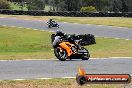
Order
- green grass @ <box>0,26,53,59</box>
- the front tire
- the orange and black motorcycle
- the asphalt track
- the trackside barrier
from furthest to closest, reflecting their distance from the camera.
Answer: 1. the trackside barrier
2. green grass @ <box>0,26,53,59</box>
3. the orange and black motorcycle
4. the front tire
5. the asphalt track

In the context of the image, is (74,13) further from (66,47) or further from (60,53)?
(60,53)

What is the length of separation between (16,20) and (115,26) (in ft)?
46.2

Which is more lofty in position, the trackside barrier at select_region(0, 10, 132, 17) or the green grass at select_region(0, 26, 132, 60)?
the green grass at select_region(0, 26, 132, 60)

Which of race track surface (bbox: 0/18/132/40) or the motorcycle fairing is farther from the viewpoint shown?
race track surface (bbox: 0/18/132/40)

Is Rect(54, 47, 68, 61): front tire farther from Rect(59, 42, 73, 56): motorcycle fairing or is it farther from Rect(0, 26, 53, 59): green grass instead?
Rect(0, 26, 53, 59): green grass

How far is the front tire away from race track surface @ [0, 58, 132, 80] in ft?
1.35

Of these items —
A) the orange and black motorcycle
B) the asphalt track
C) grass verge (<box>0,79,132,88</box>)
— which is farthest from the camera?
the orange and black motorcycle

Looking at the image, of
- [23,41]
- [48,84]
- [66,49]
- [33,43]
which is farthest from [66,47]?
[23,41]

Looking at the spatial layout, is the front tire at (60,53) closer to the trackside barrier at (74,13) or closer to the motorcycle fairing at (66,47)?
the motorcycle fairing at (66,47)

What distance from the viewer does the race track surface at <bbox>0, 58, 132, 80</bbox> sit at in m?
12.4

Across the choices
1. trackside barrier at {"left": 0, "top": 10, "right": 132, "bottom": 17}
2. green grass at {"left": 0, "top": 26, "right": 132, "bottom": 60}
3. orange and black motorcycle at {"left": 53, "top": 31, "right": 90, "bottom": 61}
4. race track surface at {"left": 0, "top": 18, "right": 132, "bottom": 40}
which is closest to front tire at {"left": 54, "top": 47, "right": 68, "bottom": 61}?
orange and black motorcycle at {"left": 53, "top": 31, "right": 90, "bottom": 61}

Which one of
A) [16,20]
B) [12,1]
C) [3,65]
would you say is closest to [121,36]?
[16,20]

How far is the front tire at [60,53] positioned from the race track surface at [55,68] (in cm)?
41

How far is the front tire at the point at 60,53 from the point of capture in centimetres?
1594
